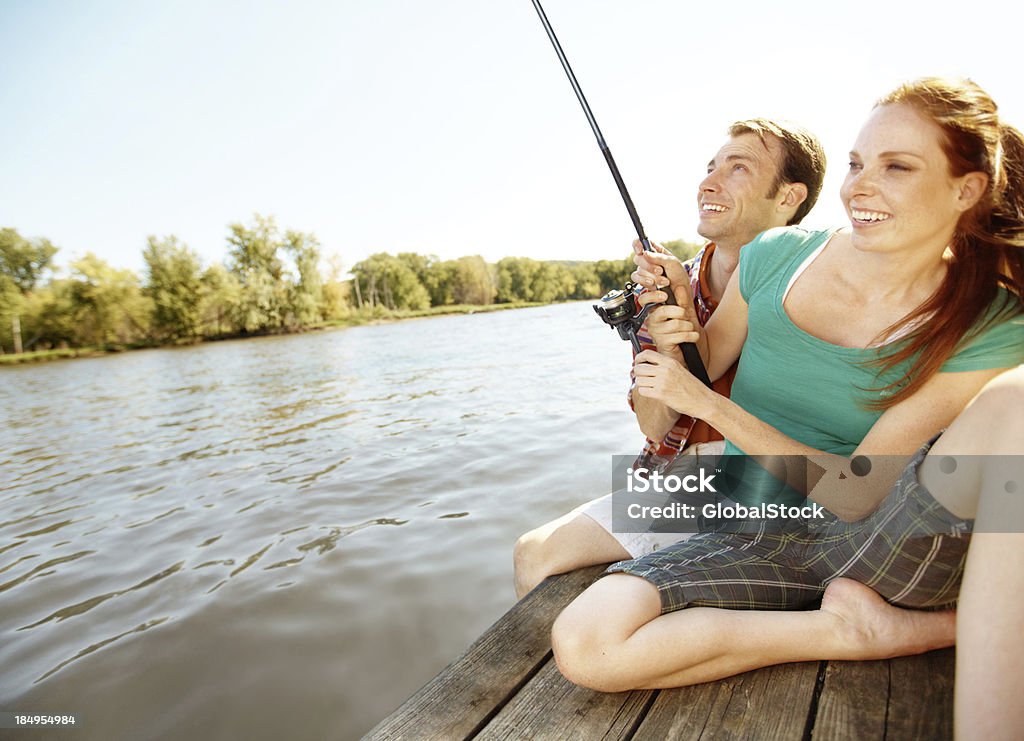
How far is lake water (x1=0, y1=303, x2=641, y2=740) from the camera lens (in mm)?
2641

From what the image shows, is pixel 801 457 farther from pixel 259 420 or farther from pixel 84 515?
pixel 259 420

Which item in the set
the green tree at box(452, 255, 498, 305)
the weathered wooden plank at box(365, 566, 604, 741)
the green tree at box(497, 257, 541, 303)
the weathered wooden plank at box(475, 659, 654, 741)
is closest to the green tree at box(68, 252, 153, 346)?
the green tree at box(452, 255, 498, 305)

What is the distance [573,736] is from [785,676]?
1.79 feet

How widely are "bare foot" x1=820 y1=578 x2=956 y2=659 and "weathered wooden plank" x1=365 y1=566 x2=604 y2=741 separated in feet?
2.49

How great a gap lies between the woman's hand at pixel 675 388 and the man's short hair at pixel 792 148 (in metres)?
1.02

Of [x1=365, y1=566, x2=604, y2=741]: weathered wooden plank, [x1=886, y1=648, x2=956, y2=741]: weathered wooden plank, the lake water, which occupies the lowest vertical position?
the lake water

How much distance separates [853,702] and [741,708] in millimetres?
243

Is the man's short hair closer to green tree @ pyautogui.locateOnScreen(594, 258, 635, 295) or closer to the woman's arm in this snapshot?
the woman's arm

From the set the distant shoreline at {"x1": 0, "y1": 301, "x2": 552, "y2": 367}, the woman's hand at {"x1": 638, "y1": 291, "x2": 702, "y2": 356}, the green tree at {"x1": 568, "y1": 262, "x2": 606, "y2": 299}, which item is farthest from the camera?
the green tree at {"x1": 568, "y1": 262, "x2": 606, "y2": 299}

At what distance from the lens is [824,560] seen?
5.49 feet

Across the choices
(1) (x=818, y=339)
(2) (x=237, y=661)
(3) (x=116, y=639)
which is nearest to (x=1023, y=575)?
(1) (x=818, y=339)

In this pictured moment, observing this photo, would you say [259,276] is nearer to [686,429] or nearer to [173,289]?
[173,289]

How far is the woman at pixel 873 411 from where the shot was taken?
57.5 inches

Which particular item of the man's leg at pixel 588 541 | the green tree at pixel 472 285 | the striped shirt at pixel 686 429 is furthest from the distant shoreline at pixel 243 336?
the striped shirt at pixel 686 429
